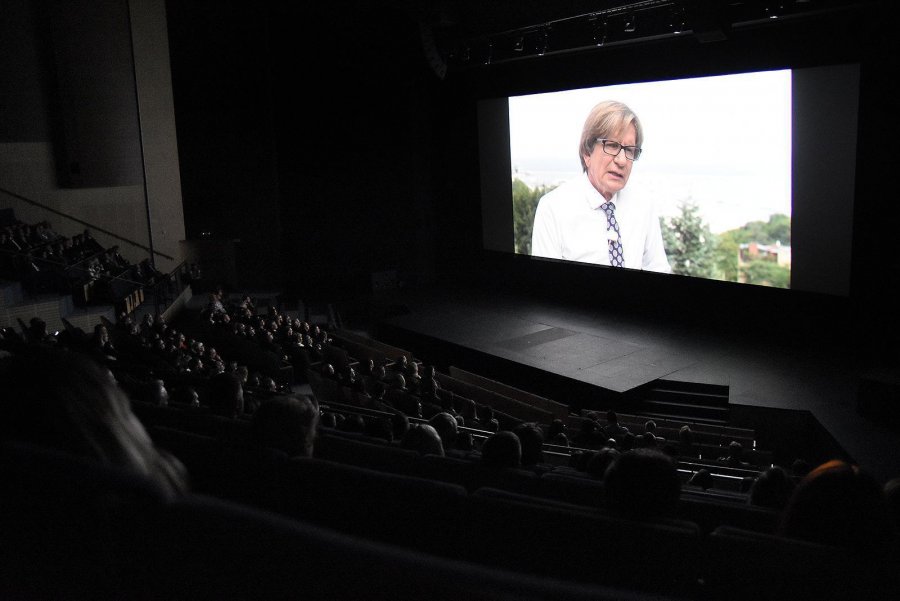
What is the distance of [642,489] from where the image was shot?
2102mm

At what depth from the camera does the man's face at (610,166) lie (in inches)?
470

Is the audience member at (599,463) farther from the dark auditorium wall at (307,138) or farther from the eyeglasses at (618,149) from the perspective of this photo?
the dark auditorium wall at (307,138)

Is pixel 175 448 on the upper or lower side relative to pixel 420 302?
upper

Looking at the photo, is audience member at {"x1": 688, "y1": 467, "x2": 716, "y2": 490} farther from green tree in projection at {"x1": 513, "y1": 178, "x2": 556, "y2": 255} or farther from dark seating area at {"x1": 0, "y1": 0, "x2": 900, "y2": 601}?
green tree in projection at {"x1": 513, "y1": 178, "x2": 556, "y2": 255}

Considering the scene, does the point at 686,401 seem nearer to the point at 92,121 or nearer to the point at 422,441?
the point at 422,441

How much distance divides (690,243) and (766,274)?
1.31 metres

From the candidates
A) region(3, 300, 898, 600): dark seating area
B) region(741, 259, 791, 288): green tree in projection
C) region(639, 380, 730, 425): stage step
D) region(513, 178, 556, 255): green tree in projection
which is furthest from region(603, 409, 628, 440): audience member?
region(513, 178, 556, 255): green tree in projection

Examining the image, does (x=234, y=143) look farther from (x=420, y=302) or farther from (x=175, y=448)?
(x=175, y=448)

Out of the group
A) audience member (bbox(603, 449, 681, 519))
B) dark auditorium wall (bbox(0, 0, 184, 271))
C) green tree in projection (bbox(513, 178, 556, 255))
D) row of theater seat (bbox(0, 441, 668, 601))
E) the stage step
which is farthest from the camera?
green tree in projection (bbox(513, 178, 556, 255))

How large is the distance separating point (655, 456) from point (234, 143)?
15.4m

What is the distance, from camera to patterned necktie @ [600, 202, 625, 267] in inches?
482

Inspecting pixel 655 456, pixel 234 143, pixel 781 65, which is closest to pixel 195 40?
pixel 234 143

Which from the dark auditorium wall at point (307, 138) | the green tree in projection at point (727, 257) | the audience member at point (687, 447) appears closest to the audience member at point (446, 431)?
the audience member at point (687, 447)

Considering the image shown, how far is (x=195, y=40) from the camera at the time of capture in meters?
15.5
